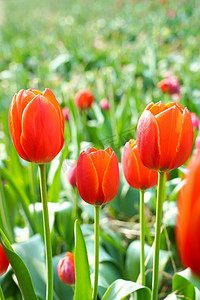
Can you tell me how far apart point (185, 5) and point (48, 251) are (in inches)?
312

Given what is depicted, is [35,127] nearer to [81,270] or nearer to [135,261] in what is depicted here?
[81,270]

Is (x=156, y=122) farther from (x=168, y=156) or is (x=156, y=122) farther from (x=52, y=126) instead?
(x=52, y=126)

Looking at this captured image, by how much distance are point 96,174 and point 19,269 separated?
0.77 feet

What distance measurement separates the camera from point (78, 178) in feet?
2.14

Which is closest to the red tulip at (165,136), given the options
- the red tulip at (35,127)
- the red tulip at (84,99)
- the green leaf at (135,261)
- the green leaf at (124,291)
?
the red tulip at (35,127)

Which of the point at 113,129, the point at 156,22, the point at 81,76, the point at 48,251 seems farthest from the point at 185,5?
the point at 48,251

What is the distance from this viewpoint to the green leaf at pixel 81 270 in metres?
0.69

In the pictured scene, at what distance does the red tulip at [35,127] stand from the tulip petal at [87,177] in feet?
0.17

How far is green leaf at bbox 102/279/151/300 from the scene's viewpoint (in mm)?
715

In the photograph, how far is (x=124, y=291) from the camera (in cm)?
72

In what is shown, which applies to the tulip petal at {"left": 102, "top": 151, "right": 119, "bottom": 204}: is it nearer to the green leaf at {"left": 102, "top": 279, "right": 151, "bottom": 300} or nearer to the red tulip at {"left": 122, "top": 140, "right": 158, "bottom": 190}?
the red tulip at {"left": 122, "top": 140, "right": 158, "bottom": 190}

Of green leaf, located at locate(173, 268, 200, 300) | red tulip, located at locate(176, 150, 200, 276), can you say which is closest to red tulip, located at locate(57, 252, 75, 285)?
green leaf, located at locate(173, 268, 200, 300)

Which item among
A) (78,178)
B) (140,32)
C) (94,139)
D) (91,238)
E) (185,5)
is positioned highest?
(185,5)

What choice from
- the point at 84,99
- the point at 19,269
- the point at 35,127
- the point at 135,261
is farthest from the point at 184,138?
the point at 84,99
